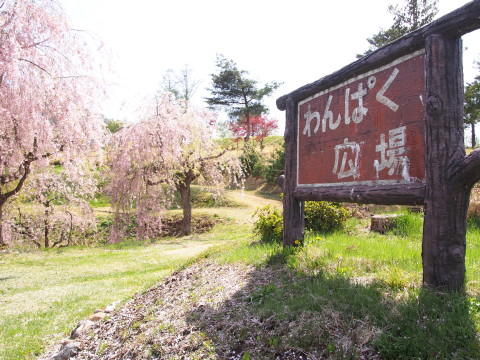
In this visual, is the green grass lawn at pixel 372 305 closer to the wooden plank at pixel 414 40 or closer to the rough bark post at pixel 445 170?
the rough bark post at pixel 445 170

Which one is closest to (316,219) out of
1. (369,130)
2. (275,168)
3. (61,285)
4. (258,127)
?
(369,130)

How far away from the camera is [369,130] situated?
3.44 m

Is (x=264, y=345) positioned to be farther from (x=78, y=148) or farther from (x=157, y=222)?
(x=157, y=222)

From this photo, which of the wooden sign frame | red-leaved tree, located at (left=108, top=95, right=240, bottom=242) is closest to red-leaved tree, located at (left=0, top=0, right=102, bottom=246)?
red-leaved tree, located at (left=108, top=95, right=240, bottom=242)

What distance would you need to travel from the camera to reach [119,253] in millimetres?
9883

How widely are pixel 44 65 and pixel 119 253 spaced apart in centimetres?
534

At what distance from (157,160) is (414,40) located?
11205 mm

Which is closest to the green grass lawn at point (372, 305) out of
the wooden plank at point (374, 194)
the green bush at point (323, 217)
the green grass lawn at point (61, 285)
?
the wooden plank at point (374, 194)

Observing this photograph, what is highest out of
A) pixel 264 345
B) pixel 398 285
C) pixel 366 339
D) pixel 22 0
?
pixel 22 0

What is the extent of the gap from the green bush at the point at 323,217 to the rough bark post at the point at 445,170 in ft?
13.5

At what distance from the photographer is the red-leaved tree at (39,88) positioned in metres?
6.50

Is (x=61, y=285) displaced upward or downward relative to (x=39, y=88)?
downward

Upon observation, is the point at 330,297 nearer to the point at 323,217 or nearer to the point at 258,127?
the point at 323,217

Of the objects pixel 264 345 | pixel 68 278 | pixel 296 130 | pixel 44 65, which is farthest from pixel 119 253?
pixel 264 345
